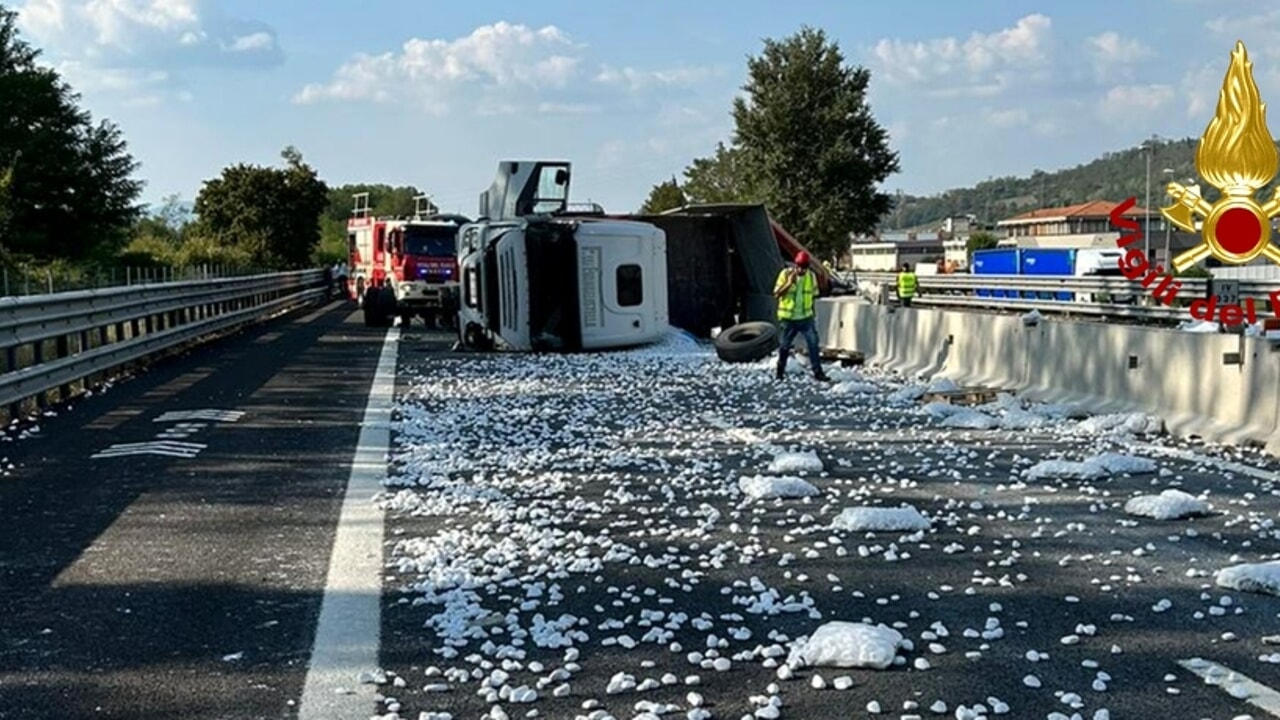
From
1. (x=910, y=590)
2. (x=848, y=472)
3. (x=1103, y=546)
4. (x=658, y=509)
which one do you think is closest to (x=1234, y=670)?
(x=910, y=590)

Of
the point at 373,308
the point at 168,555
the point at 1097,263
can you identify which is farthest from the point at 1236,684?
the point at 1097,263

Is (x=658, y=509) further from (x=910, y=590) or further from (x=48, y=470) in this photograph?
(x=48, y=470)

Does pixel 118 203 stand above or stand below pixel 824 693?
above

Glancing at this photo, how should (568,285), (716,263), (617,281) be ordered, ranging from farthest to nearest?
(716,263)
(568,285)
(617,281)

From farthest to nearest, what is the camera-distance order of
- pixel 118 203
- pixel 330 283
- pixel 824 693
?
pixel 330 283 < pixel 118 203 < pixel 824 693

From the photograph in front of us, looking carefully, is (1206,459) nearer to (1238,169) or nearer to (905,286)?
(1238,169)

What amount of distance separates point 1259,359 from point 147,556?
26.7ft

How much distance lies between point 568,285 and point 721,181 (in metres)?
50.5

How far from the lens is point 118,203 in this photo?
51500mm

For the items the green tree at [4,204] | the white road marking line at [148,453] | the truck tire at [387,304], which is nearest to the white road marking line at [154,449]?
the white road marking line at [148,453]

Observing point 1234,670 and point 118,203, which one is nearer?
point 1234,670

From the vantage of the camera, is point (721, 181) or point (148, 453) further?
point (721, 181)

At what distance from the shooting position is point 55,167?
48531 millimetres

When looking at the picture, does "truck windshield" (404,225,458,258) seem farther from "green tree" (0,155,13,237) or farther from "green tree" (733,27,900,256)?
"green tree" (733,27,900,256)
